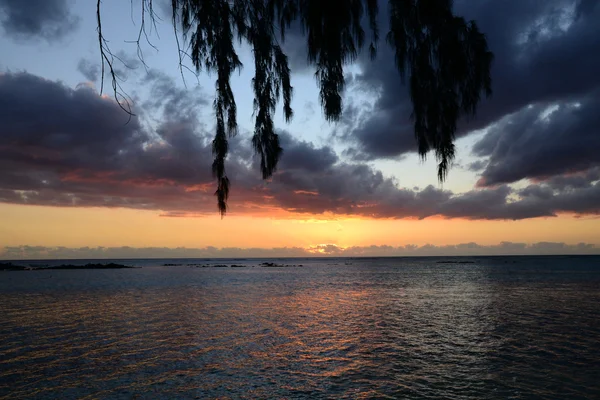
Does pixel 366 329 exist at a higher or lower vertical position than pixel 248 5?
lower

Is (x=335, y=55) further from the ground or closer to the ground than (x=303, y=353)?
further from the ground

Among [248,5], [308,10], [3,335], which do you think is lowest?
[3,335]

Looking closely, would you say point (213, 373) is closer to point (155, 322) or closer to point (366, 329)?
point (366, 329)

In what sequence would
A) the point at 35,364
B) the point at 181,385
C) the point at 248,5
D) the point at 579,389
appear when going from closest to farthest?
the point at 248,5
the point at 579,389
the point at 181,385
the point at 35,364

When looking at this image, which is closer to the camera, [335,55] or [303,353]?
[335,55]

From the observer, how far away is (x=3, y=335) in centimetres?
2055

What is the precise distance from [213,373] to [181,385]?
146cm

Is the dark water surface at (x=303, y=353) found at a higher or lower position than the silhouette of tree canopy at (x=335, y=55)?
lower

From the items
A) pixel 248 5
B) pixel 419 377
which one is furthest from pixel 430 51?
pixel 419 377

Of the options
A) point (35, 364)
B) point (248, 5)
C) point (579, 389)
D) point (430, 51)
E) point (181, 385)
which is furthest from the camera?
point (35, 364)

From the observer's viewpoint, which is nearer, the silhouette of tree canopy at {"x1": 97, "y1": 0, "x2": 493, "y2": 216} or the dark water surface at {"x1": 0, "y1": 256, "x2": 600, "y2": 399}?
the silhouette of tree canopy at {"x1": 97, "y1": 0, "x2": 493, "y2": 216}

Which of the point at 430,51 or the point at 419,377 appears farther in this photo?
the point at 419,377

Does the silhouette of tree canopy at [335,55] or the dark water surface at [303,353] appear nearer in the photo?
the silhouette of tree canopy at [335,55]

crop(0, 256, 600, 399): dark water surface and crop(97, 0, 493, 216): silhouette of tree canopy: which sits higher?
crop(97, 0, 493, 216): silhouette of tree canopy
